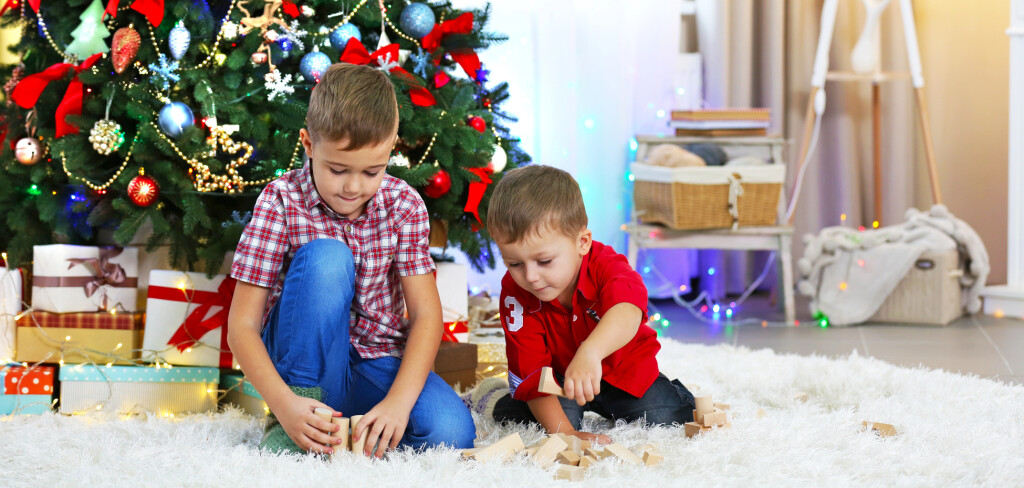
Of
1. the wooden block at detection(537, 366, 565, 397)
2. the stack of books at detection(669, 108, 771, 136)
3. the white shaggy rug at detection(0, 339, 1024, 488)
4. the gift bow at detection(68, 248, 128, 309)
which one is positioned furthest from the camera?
the stack of books at detection(669, 108, 771, 136)

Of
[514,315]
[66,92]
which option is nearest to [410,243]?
[514,315]

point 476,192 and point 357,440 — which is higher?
point 476,192

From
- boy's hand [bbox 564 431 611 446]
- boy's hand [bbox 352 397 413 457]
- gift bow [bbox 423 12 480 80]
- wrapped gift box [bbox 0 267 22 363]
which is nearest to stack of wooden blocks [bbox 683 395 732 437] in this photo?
boy's hand [bbox 564 431 611 446]

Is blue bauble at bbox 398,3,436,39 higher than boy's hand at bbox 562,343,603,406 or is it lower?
higher

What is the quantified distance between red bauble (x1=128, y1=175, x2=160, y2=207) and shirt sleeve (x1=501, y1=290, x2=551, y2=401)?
0.66 metres

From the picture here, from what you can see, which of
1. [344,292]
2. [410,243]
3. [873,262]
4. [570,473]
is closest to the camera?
[570,473]

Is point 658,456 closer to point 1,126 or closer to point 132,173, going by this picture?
point 132,173

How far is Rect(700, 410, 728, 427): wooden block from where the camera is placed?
1.24m

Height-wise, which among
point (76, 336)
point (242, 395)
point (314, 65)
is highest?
point (314, 65)

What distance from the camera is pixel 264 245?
3.96 feet

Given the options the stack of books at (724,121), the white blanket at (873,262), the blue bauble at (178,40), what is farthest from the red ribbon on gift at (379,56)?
the white blanket at (873,262)

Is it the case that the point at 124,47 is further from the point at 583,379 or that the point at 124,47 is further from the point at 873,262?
the point at 873,262

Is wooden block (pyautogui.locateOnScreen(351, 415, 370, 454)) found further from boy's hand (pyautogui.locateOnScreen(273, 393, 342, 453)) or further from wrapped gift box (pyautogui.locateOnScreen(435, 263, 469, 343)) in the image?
wrapped gift box (pyautogui.locateOnScreen(435, 263, 469, 343))

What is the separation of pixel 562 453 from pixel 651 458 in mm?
108
